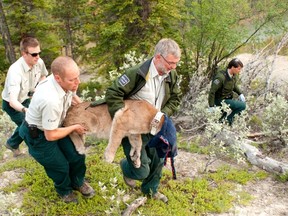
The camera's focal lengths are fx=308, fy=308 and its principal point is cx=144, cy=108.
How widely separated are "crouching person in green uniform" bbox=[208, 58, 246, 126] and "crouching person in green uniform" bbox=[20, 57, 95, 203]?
4086mm

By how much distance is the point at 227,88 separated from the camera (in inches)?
302

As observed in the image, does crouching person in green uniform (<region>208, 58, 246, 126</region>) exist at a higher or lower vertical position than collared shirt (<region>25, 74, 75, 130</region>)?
lower

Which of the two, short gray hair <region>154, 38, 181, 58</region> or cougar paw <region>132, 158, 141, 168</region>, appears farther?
cougar paw <region>132, 158, 141, 168</region>

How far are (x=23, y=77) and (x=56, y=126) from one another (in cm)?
204

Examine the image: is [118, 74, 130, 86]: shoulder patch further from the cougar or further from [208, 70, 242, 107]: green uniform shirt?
[208, 70, 242, 107]: green uniform shirt

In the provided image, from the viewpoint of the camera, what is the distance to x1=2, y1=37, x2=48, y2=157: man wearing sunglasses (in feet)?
16.3

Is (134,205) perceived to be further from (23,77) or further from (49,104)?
(23,77)

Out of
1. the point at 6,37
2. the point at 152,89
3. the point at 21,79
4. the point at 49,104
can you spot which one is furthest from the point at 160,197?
the point at 6,37

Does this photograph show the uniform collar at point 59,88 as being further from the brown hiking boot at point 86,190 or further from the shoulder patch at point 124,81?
the brown hiking boot at point 86,190

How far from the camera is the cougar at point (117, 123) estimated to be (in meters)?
3.81

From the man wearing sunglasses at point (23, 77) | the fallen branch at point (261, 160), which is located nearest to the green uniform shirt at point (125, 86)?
the man wearing sunglasses at point (23, 77)

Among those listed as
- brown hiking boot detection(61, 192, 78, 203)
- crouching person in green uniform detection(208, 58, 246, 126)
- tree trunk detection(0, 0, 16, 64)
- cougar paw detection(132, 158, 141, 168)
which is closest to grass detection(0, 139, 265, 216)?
brown hiking boot detection(61, 192, 78, 203)

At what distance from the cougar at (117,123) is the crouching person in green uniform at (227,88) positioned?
12.4 ft

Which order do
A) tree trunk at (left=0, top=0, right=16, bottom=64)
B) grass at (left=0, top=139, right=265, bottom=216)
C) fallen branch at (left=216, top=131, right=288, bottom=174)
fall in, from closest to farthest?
grass at (left=0, top=139, right=265, bottom=216)
fallen branch at (left=216, top=131, right=288, bottom=174)
tree trunk at (left=0, top=0, right=16, bottom=64)
